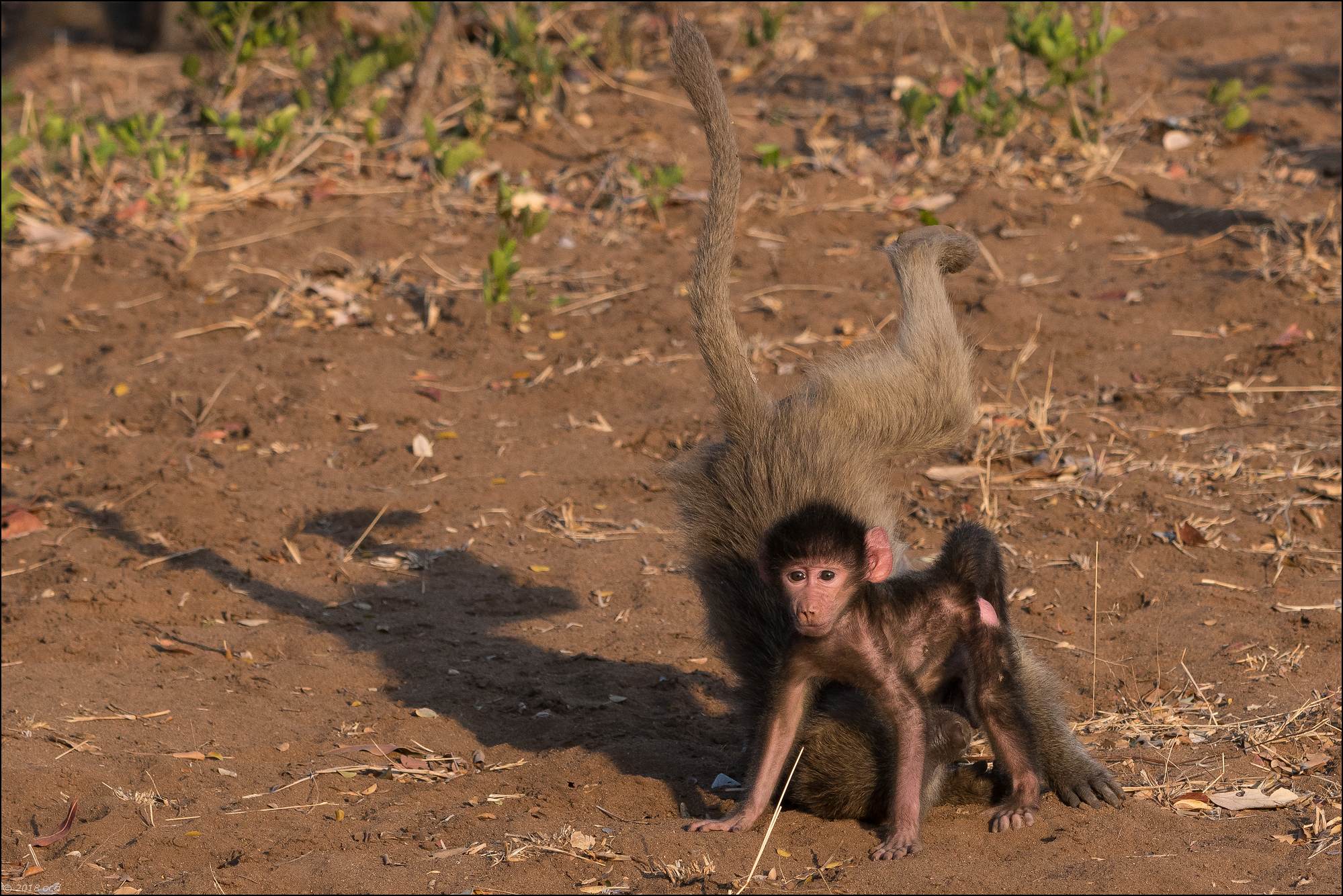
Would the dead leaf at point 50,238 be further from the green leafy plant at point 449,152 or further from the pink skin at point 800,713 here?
the pink skin at point 800,713

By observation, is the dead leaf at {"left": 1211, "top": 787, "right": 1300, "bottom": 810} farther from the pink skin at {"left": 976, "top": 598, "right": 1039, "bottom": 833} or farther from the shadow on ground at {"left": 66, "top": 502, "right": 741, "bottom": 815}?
the shadow on ground at {"left": 66, "top": 502, "right": 741, "bottom": 815}

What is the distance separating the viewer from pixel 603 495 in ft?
21.9

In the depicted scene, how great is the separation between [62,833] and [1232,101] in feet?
26.9

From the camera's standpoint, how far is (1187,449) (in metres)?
6.70

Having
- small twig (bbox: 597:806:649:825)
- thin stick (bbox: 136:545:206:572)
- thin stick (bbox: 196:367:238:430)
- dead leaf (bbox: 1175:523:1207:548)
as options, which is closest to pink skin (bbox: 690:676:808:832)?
small twig (bbox: 597:806:649:825)

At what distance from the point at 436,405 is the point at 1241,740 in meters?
4.37

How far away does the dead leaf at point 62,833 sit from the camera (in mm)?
4070

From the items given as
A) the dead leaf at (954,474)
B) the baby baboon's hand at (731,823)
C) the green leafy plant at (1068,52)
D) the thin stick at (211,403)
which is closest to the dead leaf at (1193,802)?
the baby baboon's hand at (731,823)

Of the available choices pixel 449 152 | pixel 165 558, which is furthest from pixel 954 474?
pixel 449 152

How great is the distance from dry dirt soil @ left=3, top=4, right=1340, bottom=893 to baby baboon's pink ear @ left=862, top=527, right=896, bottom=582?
27.0 inches

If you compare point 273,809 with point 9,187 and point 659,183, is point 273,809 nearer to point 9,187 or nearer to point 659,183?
point 659,183

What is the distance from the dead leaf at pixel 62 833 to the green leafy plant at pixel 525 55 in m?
6.81

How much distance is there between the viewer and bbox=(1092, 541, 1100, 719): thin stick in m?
4.86

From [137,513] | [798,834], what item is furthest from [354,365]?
[798,834]
